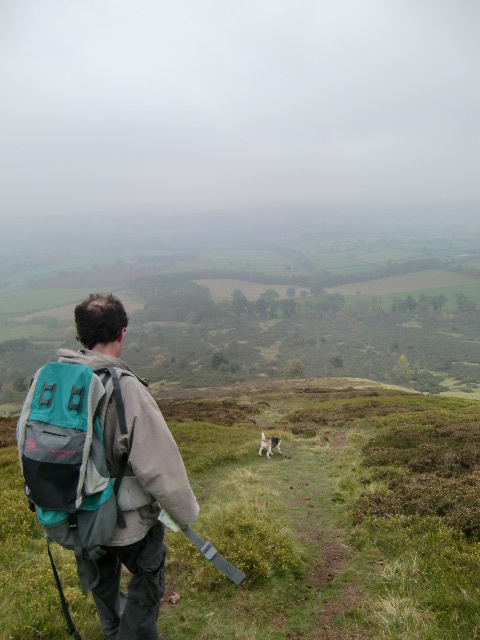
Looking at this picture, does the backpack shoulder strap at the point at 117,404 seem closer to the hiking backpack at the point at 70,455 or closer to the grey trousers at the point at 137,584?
the hiking backpack at the point at 70,455

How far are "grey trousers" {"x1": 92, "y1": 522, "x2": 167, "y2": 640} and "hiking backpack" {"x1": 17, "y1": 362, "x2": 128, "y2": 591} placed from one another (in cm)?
47

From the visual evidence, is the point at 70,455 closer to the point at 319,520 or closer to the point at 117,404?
the point at 117,404

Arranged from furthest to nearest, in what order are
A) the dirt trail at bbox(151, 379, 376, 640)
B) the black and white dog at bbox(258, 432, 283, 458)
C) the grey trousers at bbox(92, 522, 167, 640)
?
the black and white dog at bbox(258, 432, 283, 458), the dirt trail at bbox(151, 379, 376, 640), the grey trousers at bbox(92, 522, 167, 640)

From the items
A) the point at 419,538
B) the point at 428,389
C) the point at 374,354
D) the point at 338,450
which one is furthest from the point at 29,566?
the point at 374,354

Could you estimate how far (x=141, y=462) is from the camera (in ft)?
11.0

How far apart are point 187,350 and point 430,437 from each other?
11679cm

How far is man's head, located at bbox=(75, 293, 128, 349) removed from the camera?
375 cm

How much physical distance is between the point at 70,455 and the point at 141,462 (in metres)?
0.55

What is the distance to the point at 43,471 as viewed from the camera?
10.6 ft

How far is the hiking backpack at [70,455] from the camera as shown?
10.5 feet

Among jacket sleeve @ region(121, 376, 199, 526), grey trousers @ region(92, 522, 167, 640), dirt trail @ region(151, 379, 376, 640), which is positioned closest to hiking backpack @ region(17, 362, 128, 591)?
jacket sleeve @ region(121, 376, 199, 526)

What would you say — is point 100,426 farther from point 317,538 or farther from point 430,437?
point 430,437

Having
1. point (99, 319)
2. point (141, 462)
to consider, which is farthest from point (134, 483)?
point (99, 319)

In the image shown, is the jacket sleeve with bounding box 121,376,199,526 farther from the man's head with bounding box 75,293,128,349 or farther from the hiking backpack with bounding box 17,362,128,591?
the man's head with bounding box 75,293,128,349
